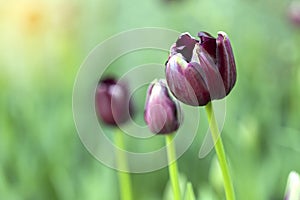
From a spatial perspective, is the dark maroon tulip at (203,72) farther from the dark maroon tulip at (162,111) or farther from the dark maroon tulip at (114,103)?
the dark maroon tulip at (114,103)

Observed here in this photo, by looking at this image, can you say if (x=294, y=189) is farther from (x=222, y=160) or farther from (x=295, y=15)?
(x=295, y=15)

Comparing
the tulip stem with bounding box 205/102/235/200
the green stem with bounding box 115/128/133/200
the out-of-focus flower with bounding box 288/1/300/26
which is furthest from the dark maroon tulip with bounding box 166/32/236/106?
the out-of-focus flower with bounding box 288/1/300/26

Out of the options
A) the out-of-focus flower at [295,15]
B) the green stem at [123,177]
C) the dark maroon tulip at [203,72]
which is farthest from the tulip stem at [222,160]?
the out-of-focus flower at [295,15]

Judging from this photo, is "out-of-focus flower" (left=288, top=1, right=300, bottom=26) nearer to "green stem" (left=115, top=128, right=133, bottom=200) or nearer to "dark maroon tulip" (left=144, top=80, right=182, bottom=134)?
"green stem" (left=115, top=128, right=133, bottom=200)

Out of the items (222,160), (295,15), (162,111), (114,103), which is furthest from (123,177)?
(295,15)

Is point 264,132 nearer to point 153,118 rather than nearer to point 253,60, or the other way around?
point 253,60

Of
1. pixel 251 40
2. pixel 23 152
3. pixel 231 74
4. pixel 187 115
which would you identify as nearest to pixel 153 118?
pixel 231 74
